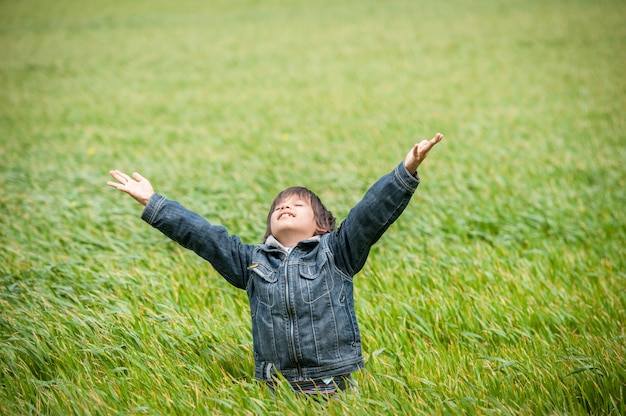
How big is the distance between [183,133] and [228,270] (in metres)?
8.03

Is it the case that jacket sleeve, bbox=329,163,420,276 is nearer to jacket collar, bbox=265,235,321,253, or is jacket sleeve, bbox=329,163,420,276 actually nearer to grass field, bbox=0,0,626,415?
jacket collar, bbox=265,235,321,253

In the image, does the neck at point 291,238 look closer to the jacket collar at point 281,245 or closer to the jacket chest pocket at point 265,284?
the jacket collar at point 281,245

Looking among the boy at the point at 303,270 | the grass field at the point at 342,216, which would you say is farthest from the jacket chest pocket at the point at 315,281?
the grass field at the point at 342,216

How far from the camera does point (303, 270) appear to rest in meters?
2.90

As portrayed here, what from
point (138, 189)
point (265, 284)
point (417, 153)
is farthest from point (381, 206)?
point (138, 189)

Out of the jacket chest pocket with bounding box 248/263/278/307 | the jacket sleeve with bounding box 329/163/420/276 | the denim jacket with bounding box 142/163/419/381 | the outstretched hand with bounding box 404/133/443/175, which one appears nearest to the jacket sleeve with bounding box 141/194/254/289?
the denim jacket with bounding box 142/163/419/381

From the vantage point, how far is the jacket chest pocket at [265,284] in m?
2.89

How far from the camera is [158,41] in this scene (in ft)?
77.2

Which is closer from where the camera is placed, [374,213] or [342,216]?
[374,213]

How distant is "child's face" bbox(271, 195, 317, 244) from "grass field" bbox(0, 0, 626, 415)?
28.7 inches

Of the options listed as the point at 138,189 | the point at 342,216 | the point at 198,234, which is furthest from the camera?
the point at 342,216

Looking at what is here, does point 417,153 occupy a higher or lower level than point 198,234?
higher

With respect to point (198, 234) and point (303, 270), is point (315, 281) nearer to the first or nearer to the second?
point (303, 270)

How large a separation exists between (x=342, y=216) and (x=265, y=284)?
3183mm
